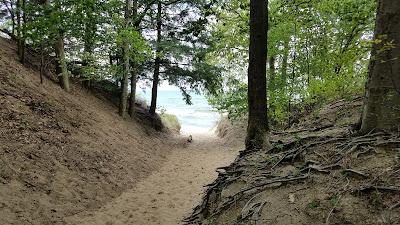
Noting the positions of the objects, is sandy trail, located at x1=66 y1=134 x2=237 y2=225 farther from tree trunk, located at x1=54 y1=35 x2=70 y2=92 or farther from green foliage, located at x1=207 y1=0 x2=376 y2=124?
tree trunk, located at x1=54 y1=35 x2=70 y2=92

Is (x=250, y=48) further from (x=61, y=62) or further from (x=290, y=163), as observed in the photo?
(x=61, y=62)

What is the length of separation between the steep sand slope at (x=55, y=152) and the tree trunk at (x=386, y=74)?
5.91m

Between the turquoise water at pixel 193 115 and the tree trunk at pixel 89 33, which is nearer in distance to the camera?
the tree trunk at pixel 89 33

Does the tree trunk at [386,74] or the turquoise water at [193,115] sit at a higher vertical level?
the tree trunk at [386,74]

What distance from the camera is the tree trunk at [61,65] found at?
12.5m

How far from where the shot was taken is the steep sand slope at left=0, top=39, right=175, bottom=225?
720cm

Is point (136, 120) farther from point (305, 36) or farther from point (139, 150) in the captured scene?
point (305, 36)

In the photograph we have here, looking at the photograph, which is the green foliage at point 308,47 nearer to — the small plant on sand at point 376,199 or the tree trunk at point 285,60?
the tree trunk at point 285,60

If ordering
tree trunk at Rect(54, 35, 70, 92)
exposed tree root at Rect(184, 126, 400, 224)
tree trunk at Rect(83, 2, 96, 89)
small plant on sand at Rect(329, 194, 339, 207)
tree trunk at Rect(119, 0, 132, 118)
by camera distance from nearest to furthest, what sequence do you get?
small plant on sand at Rect(329, 194, 339, 207) → exposed tree root at Rect(184, 126, 400, 224) → tree trunk at Rect(83, 2, 96, 89) → tree trunk at Rect(54, 35, 70, 92) → tree trunk at Rect(119, 0, 132, 118)

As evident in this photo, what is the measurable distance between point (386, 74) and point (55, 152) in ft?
25.0

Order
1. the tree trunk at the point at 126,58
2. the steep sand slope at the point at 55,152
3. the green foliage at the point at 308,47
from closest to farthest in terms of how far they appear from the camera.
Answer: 1. the steep sand slope at the point at 55,152
2. the green foliage at the point at 308,47
3. the tree trunk at the point at 126,58

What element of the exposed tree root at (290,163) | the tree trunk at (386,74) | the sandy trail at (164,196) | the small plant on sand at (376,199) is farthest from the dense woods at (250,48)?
the sandy trail at (164,196)

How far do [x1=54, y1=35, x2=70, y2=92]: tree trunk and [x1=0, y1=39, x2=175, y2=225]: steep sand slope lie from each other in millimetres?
515

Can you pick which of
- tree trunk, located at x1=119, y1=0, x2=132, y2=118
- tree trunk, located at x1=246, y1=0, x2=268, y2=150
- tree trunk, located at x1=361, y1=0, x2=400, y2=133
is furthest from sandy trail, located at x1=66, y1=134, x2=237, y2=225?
tree trunk, located at x1=361, y1=0, x2=400, y2=133
